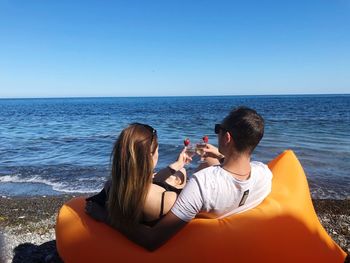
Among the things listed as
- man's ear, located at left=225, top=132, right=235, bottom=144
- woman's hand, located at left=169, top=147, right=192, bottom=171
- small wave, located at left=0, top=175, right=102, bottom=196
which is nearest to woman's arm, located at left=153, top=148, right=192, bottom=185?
woman's hand, located at left=169, top=147, right=192, bottom=171

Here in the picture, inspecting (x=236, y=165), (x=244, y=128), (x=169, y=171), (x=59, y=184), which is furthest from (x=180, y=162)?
(x=59, y=184)

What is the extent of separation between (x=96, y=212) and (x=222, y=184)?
45.3 inches

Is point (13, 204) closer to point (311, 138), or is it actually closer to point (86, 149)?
point (86, 149)

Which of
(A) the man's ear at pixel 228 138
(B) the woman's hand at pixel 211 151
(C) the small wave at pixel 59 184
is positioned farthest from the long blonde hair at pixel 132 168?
(C) the small wave at pixel 59 184

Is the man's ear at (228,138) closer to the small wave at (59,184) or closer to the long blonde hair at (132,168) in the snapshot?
the long blonde hair at (132,168)

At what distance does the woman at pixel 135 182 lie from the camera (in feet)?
8.46

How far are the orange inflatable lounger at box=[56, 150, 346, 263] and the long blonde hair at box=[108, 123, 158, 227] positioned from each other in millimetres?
400

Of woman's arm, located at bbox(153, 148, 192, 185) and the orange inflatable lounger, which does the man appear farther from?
woman's arm, located at bbox(153, 148, 192, 185)

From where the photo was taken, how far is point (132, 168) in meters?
2.57

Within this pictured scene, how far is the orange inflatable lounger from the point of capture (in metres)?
2.80

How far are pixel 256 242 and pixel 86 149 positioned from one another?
12.1m

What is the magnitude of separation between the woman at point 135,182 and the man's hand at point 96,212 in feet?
0.75

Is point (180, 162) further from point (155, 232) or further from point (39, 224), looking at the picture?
point (39, 224)

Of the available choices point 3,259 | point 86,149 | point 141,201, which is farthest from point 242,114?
point 86,149
